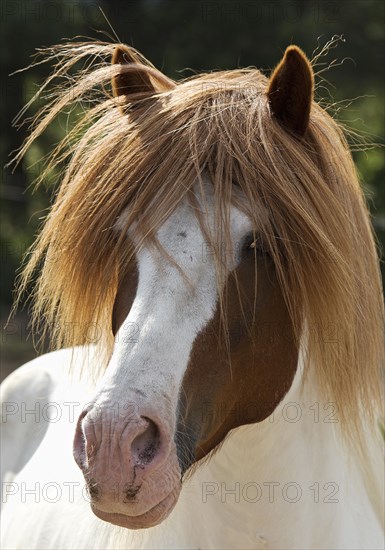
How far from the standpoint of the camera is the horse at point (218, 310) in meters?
1.51

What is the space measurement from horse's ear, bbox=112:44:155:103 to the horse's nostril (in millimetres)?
928

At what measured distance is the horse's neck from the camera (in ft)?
6.23

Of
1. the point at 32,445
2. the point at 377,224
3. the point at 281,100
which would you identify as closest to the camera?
the point at 281,100

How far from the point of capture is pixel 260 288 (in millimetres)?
1703

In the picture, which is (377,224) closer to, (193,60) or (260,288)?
(193,60)

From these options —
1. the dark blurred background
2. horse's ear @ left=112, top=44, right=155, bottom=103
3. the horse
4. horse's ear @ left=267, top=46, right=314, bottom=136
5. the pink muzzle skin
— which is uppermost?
the dark blurred background

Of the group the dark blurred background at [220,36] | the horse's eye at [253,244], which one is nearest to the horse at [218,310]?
the horse's eye at [253,244]

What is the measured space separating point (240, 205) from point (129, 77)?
0.57m

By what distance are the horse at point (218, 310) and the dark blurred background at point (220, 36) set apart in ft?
17.0

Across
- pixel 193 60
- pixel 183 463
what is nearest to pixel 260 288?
pixel 183 463

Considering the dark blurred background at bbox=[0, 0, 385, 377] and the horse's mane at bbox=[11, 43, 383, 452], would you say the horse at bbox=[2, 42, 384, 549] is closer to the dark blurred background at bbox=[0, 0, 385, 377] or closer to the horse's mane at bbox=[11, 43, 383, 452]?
the horse's mane at bbox=[11, 43, 383, 452]

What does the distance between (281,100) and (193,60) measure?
21.4 ft

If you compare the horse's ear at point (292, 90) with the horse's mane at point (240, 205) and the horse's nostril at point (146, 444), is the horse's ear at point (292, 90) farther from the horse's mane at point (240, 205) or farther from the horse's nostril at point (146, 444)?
the horse's nostril at point (146, 444)

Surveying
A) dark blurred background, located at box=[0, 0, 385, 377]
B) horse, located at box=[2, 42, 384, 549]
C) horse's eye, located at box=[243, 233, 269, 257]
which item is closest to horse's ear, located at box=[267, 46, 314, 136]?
horse, located at box=[2, 42, 384, 549]
